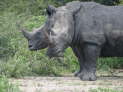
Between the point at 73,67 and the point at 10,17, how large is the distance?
3.03 metres

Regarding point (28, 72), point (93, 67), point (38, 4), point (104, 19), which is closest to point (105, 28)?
point (104, 19)

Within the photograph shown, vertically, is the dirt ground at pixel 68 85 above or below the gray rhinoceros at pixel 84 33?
below

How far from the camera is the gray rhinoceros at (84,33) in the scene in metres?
11.1

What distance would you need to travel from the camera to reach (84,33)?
11.1 m

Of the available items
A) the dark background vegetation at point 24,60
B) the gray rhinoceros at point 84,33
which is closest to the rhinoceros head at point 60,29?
the gray rhinoceros at point 84,33

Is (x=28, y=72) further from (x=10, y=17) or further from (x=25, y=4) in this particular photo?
(x=25, y=4)

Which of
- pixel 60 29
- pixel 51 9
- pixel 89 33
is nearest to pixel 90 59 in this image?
pixel 89 33

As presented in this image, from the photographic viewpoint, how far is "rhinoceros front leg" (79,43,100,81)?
11.2 metres

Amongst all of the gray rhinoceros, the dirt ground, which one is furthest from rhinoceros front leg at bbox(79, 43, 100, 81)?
the dirt ground

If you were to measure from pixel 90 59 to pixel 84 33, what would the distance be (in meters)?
0.62

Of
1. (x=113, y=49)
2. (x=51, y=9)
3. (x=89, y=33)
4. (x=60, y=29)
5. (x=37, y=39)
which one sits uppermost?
(x=51, y=9)

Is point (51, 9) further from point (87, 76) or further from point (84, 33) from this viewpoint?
point (87, 76)

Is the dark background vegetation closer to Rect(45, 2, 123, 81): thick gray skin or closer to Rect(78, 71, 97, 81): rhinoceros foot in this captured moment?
Rect(45, 2, 123, 81): thick gray skin

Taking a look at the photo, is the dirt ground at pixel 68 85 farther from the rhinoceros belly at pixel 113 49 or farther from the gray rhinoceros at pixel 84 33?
the rhinoceros belly at pixel 113 49
